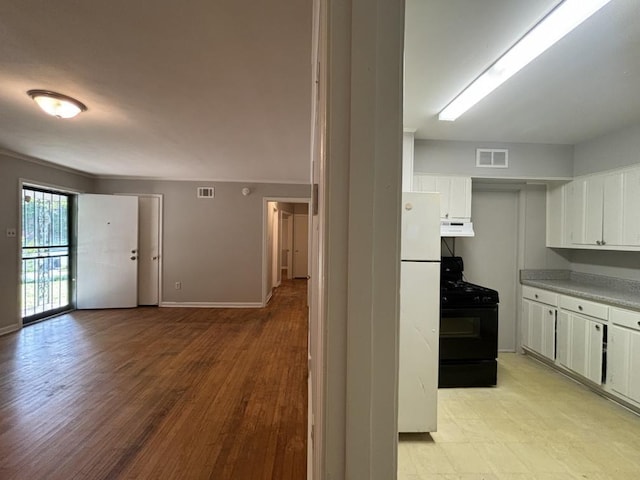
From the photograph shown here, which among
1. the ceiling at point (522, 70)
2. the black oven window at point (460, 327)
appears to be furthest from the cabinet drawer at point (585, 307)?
the ceiling at point (522, 70)

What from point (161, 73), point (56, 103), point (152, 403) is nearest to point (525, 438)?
point (152, 403)

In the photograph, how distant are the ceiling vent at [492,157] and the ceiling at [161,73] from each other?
1746 millimetres

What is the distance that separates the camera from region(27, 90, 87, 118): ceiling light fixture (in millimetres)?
2168

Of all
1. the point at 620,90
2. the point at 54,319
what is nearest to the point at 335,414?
the point at 620,90

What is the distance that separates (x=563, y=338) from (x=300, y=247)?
7151mm

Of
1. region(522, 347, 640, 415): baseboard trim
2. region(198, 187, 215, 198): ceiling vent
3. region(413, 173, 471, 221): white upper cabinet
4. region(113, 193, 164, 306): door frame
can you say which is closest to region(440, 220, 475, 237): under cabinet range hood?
region(413, 173, 471, 221): white upper cabinet

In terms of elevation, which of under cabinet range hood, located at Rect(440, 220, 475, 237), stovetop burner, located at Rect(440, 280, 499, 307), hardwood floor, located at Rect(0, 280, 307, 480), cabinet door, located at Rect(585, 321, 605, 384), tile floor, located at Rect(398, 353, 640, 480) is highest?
under cabinet range hood, located at Rect(440, 220, 475, 237)

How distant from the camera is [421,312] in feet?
6.72

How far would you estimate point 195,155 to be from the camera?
3.85 m

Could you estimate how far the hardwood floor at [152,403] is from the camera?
1.77 meters

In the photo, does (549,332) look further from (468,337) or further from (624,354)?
(468,337)

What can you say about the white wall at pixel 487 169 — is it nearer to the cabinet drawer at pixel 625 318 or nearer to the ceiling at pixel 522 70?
the ceiling at pixel 522 70

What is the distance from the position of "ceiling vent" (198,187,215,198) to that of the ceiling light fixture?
9.89 ft

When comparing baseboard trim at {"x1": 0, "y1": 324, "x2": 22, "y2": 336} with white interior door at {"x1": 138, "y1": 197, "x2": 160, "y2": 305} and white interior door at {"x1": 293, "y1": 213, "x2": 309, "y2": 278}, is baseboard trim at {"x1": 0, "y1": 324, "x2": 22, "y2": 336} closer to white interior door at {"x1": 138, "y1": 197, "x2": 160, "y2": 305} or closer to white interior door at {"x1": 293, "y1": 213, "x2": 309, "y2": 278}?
white interior door at {"x1": 138, "y1": 197, "x2": 160, "y2": 305}
